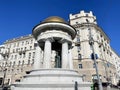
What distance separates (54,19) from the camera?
60.6 ft

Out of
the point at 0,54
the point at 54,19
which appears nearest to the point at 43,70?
the point at 54,19

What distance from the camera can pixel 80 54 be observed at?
45406 millimetres

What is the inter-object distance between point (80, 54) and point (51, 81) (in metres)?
33.8

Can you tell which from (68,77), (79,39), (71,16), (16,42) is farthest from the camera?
(16,42)

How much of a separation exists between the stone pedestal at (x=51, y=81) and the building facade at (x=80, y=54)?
2087 cm

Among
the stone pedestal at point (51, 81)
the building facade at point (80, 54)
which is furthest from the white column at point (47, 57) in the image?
the building facade at point (80, 54)

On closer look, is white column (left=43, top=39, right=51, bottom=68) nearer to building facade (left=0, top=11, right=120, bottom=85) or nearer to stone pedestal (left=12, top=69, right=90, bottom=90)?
stone pedestal (left=12, top=69, right=90, bottom=90)

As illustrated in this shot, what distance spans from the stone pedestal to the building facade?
20.9 m

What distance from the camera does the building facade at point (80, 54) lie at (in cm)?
4256

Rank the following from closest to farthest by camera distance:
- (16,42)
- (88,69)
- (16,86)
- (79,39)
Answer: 1. (16,86)
2. (88,69)
3. (79,39)
4. (16,42)

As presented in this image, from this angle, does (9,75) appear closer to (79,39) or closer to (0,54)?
(0,54)

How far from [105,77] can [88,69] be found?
20.4 ft

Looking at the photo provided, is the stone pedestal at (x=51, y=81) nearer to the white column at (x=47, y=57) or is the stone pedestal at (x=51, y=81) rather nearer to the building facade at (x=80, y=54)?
the white column at (x=47, y=57)

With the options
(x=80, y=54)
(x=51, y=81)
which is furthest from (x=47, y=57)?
(x=80, y=54)
